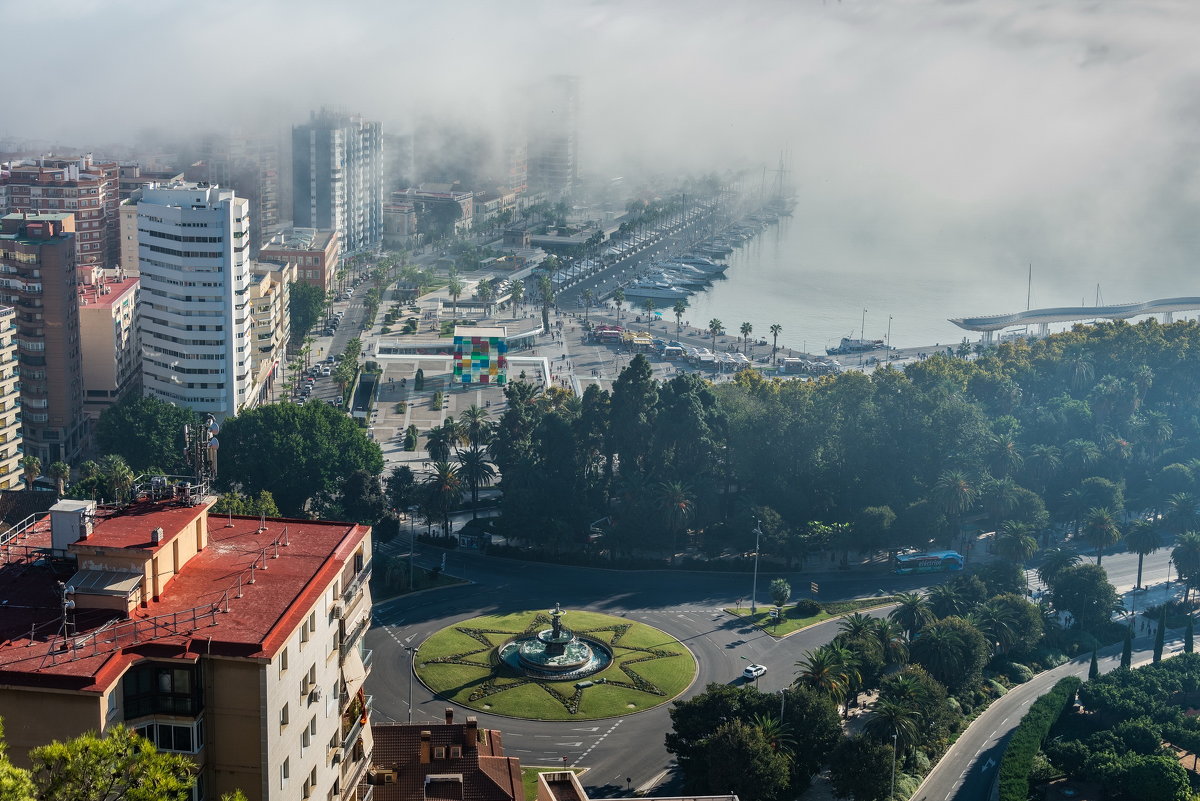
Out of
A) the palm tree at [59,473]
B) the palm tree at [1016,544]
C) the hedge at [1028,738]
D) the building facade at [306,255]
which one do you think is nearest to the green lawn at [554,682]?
the hedge at [1028,738]

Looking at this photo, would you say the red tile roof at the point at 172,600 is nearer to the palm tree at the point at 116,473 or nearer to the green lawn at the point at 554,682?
the green lawn at the point at 554,682

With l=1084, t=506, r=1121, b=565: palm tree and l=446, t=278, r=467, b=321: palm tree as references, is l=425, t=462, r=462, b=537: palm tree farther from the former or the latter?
l=446, t=278, r=467, b=321: palm tree

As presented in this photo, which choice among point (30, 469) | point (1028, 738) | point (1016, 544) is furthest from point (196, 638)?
point (30, 469)

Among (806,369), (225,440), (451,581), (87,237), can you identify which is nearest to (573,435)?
(451,581)

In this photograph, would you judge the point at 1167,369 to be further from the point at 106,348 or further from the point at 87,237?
the point at 87,237

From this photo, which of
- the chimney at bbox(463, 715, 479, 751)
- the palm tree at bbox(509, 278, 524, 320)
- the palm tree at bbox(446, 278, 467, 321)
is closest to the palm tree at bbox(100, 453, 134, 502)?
the chimney at bbox(463, 715, 479, 751)

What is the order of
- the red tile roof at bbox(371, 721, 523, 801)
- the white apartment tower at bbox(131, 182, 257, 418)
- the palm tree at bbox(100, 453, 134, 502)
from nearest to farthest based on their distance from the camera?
1. the red tile roof at bbox(371, 721, 523, 801)
2. the palm tree at bbox(100, 453, 134, 502)
3. the white apartment tower at bbox(131, 182, 257, 418)
